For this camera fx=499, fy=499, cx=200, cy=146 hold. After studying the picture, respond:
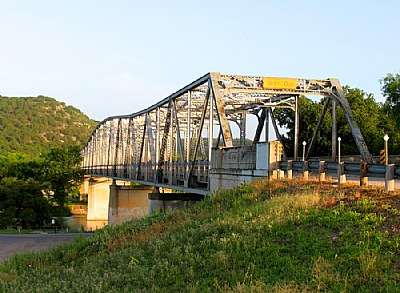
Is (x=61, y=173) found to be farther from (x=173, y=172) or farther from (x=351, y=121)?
(x=351, y=121)

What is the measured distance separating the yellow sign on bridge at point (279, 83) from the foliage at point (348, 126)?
12200 mm

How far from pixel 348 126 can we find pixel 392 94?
4846 millimetres

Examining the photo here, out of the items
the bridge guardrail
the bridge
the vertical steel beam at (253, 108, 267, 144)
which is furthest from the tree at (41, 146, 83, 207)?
the bridge guardrail

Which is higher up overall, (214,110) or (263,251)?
(214,110)

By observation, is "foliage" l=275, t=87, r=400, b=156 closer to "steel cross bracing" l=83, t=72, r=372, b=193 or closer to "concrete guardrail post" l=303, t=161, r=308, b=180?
"steel cross bracing" l=83, t=72, r=372, b=193

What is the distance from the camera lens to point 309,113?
43531mm

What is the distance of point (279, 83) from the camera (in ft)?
92.7

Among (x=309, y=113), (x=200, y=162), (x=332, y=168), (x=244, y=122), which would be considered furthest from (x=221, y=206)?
(x=309, y=113)

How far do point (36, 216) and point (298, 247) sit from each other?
56.4 metres

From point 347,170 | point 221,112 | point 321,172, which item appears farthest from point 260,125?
point 347,170

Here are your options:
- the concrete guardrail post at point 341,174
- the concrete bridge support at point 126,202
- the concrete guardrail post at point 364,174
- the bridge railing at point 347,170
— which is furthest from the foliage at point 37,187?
the concrete guardrail post at point 364,174

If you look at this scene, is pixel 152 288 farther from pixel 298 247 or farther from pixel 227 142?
pixel 227 142

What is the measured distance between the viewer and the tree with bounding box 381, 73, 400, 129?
34.9m

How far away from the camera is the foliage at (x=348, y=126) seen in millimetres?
39031
